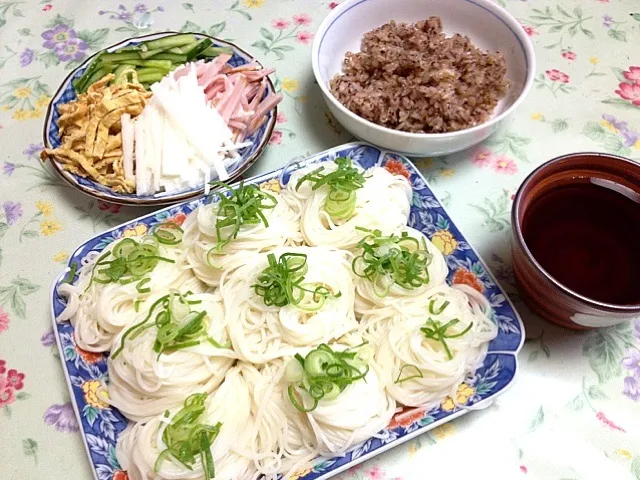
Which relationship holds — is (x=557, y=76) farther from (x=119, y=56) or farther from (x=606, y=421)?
(x=119, y=56)

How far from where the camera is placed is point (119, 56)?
2.00 metres

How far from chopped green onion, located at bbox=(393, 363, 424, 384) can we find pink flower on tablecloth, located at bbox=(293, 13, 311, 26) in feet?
5.06

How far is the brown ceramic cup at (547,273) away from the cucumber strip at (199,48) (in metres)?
1.24

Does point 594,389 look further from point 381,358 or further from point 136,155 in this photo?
point 136,155

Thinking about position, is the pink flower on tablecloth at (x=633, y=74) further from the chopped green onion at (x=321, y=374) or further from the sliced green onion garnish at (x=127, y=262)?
the sliced green onion garnish at (x=127, y=262)

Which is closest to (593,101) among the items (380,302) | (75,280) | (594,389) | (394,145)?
(394,145)

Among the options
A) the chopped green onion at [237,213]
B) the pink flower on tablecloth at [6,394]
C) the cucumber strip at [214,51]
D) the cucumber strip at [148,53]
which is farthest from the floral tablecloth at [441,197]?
the chopped green onion at [237,213]

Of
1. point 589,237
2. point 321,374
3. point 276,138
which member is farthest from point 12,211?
point 589,237

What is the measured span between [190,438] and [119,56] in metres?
1.40

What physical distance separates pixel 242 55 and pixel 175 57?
0.79 feet

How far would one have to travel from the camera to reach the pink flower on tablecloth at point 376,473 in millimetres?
1383

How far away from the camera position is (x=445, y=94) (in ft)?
5.78

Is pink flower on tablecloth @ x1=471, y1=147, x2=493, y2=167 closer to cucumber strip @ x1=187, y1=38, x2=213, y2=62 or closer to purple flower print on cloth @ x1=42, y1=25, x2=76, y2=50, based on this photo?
cucumber strip @ x1=187, y1=38, x2=213, y2=62

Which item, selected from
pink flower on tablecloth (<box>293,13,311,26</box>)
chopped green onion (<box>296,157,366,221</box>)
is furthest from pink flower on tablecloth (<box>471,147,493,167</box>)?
pink flower on tablecloth (<box>293,13,311,26</box>)
